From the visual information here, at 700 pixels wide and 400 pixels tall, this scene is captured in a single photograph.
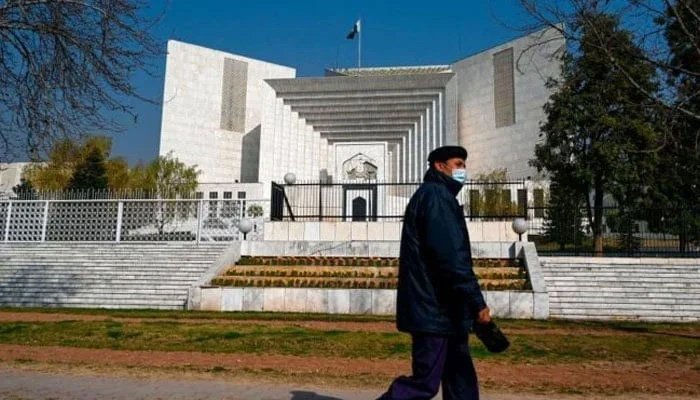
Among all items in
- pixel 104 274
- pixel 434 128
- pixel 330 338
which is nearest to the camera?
pixel 330 338

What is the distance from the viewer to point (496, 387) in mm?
5086

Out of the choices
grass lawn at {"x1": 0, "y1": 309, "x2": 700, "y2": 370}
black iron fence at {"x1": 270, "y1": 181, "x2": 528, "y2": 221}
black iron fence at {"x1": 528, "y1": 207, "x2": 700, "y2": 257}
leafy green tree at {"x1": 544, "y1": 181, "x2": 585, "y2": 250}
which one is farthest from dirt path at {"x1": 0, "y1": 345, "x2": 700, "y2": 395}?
leafy green tree at {"x1": 544, "y1": 181, "x2": 585, "y2": 250}

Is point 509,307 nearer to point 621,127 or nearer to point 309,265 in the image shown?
point 309,265

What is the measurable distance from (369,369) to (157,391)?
7.73ft

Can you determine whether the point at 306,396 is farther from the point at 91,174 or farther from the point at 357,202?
the point at 91,174

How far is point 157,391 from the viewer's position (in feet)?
15.3

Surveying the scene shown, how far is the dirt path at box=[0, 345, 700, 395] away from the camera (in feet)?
17.1

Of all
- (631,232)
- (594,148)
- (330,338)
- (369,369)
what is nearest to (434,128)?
(594,148)

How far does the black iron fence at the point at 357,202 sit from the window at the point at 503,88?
1008 inches

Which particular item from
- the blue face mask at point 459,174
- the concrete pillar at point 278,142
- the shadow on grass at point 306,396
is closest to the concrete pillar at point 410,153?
the concrete pillar at point 278,142

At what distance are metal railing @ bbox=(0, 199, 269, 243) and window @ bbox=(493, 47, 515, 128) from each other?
3581cm

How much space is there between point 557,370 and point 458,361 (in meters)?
3.45

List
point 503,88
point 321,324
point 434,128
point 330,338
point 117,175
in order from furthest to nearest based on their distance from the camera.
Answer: point 503,88 < point 117,175 < point 434,128 < point 321,324 < point 330,338

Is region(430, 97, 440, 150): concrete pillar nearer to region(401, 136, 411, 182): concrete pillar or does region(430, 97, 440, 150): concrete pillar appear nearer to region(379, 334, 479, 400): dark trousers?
region(401, 136, 411, 182): concrete pillar
